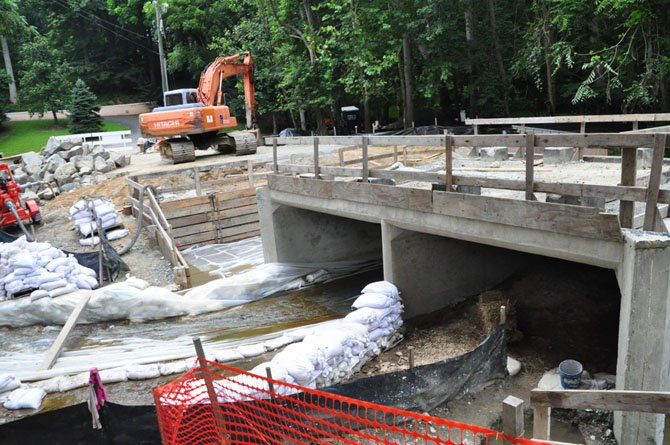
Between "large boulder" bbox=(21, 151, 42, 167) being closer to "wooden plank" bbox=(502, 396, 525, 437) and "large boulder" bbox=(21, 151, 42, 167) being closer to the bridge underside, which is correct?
the bridge underside

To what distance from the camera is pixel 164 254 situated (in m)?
12.5

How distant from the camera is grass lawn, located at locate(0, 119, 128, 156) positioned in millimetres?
33250

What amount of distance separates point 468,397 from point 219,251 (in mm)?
8978

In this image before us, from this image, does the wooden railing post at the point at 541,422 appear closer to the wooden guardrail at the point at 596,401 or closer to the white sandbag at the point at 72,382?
the wooden guardrail at the point at 596,401

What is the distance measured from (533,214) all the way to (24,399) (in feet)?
20.7

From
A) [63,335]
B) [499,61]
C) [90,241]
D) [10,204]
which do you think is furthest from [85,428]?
[499,61]

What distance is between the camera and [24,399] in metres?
6.29

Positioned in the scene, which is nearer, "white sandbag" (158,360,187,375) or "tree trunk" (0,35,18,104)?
"white sandbag" (158,360,187,375)

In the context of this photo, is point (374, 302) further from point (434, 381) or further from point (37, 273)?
point (37, 273)

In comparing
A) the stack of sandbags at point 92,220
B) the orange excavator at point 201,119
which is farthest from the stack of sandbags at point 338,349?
the orange excavator at point 201,119

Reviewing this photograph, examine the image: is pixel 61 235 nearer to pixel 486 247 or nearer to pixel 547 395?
pixel 486 247

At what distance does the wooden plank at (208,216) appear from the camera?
549 inches

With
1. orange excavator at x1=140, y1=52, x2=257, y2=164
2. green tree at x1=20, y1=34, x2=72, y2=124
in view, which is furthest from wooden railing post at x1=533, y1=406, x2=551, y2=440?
green tree at x1=20, y1=34, x2=72, y2=124

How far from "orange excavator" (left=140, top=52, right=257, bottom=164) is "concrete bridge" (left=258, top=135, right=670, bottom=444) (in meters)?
9.21
